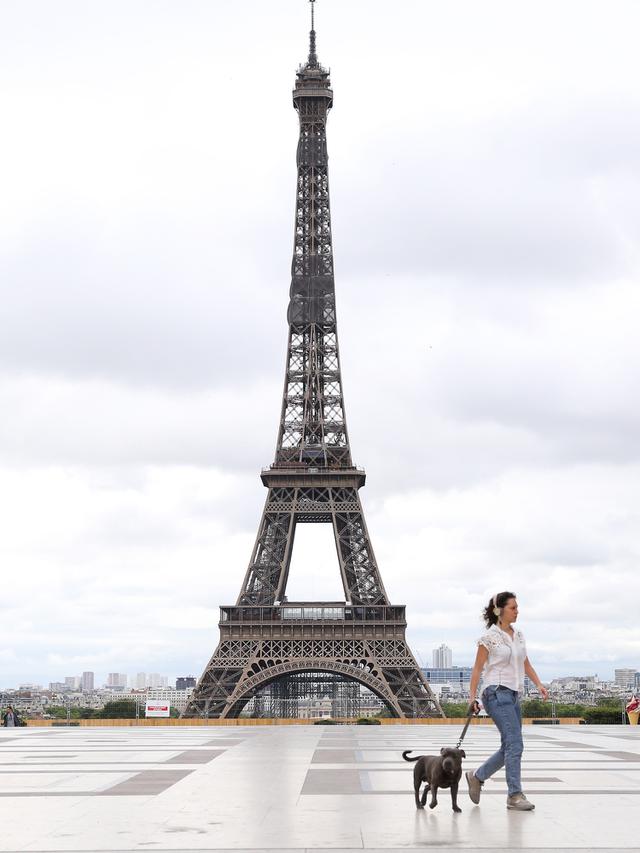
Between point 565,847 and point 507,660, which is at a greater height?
point 507,660

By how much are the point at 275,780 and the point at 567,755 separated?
785 cm

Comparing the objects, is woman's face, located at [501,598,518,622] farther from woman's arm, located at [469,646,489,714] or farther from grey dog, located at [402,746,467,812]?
grey dog, located at [402,746,467,812]

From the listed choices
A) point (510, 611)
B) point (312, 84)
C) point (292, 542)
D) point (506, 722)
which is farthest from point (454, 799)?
point (312, 84)

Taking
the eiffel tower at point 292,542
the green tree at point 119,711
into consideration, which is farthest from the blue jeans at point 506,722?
the green tree at point 119,711

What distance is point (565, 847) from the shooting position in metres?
8.83

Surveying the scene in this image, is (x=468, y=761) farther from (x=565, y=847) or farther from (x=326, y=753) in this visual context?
(x=565, y=847)

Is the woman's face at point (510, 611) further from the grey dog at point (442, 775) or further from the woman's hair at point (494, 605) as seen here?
the grey dog at point (442, 775)

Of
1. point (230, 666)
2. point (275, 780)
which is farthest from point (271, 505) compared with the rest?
point (275, 780)

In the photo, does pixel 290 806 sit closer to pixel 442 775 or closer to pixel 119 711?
pixel 442 775

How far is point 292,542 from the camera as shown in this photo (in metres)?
79.1

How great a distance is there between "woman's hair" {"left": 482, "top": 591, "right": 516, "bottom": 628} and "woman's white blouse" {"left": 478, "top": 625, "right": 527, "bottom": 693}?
0.22m

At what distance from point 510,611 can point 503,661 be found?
1.69 feet

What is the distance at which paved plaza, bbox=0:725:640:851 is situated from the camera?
922cm

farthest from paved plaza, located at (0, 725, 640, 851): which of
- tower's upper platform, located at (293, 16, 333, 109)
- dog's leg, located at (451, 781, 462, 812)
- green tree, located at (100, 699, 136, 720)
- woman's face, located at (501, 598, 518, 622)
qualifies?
tower's upper platform, located at (293, 16, 333, 109)
